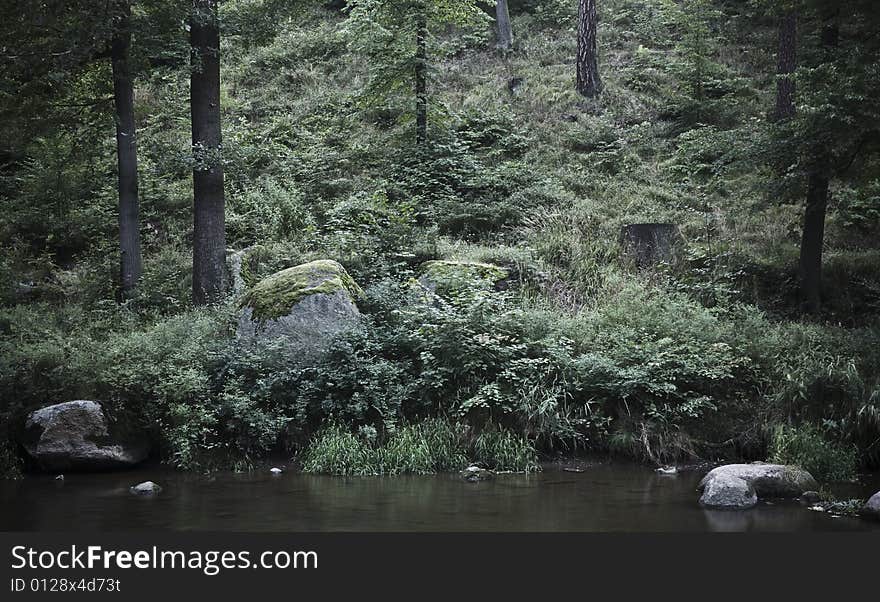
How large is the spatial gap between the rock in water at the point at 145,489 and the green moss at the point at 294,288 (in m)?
3.46

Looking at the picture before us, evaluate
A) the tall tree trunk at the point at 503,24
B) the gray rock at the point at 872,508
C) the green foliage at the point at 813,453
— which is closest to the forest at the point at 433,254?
the green foliage at the point at 813,453

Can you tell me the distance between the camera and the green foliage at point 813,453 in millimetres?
10477

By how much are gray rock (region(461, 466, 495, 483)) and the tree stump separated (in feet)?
22.7

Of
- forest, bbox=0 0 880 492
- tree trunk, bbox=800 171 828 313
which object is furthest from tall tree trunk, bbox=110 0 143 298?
tree trunk, bbox=800 171 828 313

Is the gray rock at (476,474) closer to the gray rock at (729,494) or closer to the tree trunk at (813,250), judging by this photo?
the gray rock at (729,494)

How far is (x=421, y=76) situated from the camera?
766 inches

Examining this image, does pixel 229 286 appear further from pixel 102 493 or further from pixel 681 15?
pixel 681 15

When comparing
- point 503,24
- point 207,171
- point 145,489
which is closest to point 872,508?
point 145,489

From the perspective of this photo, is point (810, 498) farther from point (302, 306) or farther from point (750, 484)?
point (302, 306)

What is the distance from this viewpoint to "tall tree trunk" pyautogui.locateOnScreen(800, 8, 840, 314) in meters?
13.9

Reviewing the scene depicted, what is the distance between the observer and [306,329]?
40.1 feet

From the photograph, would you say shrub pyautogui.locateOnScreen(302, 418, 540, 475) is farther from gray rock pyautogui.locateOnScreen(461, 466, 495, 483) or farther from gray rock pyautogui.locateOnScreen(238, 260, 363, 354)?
gray rock pyautogui.locateOnScreen(238, 260, 363, 354)

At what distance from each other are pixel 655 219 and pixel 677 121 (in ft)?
19.1

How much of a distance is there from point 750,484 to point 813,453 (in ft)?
5.89
